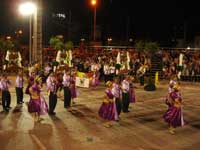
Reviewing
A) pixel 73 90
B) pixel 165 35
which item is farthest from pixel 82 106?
pixel 165 35

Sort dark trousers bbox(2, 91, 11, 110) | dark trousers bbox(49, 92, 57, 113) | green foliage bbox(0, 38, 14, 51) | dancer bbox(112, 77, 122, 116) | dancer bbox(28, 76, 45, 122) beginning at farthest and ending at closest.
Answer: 1. green foliage bbox(0, 38, 14, 51)
2. dark trousers bbox(2, 91, 11, 110)
3. dark trousers bbox(49, 92, 57, 113)
4. dancer bbox(112, 77, 122, 116)
5. dancer bbox(28, 76, 45, 122)

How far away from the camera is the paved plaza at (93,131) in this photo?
10719mm

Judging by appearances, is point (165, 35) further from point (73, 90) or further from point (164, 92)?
point (73, 90)

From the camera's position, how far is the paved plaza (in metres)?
10.7

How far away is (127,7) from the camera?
5225 centimetres

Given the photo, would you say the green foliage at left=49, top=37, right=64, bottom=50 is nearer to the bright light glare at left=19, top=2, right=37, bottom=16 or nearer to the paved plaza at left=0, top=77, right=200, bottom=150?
the bright light glare at left=19, top=2, right=37, bottom=16

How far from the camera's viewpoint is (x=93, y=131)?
40.5 feet

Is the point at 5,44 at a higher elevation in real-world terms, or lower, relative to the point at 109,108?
higher

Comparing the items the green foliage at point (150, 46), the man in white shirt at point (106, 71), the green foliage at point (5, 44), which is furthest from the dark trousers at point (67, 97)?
the green foliage at point (5, 44)

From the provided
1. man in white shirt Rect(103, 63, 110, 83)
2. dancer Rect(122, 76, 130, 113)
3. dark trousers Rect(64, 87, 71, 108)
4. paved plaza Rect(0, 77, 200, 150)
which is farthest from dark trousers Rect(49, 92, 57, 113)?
man in white shirt Rect(103, 63, 110, 83)

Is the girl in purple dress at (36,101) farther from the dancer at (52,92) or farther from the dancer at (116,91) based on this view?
the dancer at (116,91)

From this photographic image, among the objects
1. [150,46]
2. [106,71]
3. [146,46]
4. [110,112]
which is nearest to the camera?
[110,112]

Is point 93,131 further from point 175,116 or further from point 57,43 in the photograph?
point 57,43

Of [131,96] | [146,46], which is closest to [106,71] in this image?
[146,46]
